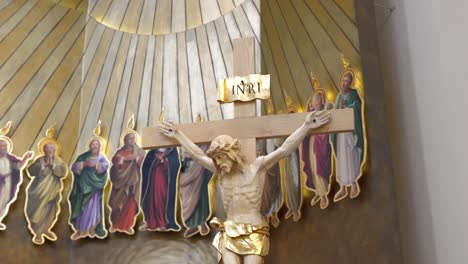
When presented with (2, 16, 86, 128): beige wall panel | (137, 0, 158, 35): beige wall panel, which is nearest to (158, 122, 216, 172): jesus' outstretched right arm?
(2, 16, 86, 128): beige wall panel

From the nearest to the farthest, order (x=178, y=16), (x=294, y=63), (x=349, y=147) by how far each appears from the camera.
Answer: (x=349, y=147), (x=294, y=63), (x=178, y=16)

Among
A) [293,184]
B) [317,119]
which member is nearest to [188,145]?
[317,119]

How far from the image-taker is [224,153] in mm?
3426

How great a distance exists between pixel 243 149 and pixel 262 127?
0.56ft

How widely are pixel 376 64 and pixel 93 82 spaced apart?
3132 millimetres

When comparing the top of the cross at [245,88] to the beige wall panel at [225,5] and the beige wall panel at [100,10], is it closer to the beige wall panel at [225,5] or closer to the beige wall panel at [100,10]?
the beige wall panel at [225,5]

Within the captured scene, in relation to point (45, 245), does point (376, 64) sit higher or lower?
higher

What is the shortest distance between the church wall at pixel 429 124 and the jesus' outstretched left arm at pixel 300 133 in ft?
2.74

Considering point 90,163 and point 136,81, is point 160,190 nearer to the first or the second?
point 90,163

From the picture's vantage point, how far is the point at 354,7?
4637mm

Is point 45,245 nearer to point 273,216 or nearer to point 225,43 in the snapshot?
point 273,216

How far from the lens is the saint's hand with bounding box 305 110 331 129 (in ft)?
11.6

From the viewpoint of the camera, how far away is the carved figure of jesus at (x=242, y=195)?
3.30 meters

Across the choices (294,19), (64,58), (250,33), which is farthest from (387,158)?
(64,58)
